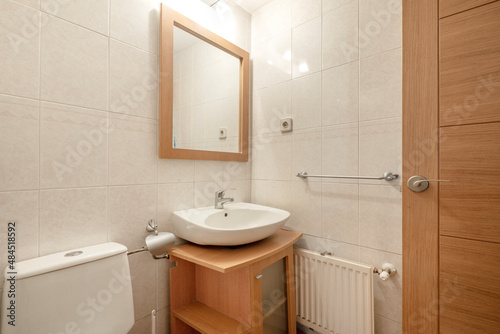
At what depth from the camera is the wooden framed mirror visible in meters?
1.26

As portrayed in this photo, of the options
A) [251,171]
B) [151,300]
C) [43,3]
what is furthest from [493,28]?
[151,300]

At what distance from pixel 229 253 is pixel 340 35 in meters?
1.32

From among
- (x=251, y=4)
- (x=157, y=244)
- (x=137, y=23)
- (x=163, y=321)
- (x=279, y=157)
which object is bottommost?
(x=163, y=321)

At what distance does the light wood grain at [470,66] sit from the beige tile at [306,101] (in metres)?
0.61

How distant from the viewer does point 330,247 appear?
4.48 ft

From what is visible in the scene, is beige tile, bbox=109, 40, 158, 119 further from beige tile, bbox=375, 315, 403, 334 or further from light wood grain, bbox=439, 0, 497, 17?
beige tile, bbox=375, 315, 403, 334

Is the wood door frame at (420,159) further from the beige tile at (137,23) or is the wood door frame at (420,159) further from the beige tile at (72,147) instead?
the beige tile at (72,147)

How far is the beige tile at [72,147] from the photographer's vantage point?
906 millimetres

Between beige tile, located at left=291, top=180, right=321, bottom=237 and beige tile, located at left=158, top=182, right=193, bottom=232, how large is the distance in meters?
0.66

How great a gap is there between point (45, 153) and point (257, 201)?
123 cm

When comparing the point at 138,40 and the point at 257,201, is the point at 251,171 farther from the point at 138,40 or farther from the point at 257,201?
the point at 138,40

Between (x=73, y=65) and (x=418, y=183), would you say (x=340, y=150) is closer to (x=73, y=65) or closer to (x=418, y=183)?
(x=418, y=183)

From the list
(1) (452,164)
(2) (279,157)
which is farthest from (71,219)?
(1) (452,164)

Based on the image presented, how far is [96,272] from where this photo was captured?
881 millimetres
